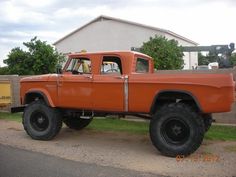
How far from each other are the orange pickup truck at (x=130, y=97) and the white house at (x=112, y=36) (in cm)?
3208

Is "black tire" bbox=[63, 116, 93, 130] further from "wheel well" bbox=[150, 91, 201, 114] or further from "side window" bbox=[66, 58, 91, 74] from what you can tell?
"wheel well" bbox=[150, 91, 201, 114]

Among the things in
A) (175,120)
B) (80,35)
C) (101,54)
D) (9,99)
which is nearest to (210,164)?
(175,120)

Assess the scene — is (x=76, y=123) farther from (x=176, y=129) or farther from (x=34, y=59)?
(x=34, y=59)

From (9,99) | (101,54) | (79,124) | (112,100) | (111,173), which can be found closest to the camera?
(111,173)

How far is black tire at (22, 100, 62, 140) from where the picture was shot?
1045cm

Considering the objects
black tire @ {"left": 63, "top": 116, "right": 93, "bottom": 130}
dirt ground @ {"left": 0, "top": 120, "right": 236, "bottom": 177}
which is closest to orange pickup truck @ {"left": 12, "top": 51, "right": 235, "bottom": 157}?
dirt ground @ {"left": 0, "top": 120, "right": 236, "bottom": 177}

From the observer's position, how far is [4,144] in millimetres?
10008

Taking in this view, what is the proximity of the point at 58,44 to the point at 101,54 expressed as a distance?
44855 millimetres

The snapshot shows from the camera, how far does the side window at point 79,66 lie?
1018 cm

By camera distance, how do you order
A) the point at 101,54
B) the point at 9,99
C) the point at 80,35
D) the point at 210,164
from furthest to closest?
the point at 80,35 → the point at 9,99 → the point at 101,54 → the point at 210,164

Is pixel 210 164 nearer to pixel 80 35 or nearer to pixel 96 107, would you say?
pixel 96 107

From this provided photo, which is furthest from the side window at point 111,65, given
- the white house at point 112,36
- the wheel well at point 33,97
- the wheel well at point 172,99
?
the white house at point 112,36

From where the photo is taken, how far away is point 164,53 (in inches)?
891

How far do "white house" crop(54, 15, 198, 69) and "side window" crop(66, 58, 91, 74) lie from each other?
32.1 m
